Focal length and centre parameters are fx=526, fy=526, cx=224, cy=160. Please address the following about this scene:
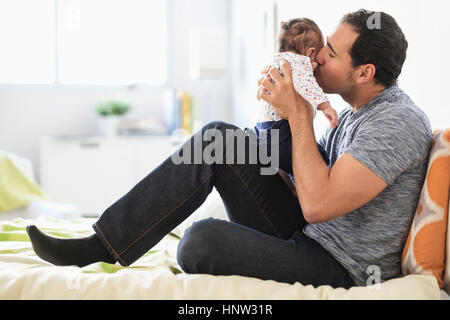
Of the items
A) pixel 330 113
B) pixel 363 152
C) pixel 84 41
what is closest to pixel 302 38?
pixel 330 113

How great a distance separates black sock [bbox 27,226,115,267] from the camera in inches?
53.7

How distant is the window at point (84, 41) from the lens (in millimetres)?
4301

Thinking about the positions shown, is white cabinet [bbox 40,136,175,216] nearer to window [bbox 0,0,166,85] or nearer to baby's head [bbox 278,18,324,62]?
window [bbox 0,0,166,85]

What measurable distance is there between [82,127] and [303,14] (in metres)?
2.39

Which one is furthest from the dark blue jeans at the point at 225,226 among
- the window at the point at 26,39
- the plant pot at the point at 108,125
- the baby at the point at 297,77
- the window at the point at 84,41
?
the window at the point at 26,39

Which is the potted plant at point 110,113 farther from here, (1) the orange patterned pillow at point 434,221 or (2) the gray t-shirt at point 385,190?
(1) the orange patterned pillow at point 434,221

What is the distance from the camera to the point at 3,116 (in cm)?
423

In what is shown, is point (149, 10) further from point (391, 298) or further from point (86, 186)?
point (391, 298)

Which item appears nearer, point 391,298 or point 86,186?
point 391,298

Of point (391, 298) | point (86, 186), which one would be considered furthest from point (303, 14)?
point (86, 186)

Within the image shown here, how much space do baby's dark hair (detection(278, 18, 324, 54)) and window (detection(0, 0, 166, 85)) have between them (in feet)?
9.81

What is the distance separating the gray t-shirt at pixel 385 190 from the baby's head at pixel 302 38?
0.30 metres

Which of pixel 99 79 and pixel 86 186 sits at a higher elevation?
pixel 99 79

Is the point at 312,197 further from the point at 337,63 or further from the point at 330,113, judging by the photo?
the point at 337,63
